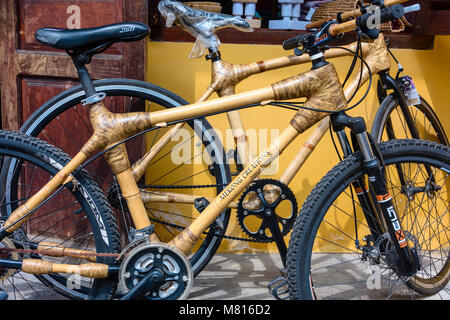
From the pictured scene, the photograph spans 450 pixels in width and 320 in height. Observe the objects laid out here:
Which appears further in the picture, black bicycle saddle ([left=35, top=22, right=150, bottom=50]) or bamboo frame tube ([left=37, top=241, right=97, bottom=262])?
bamboo frame tube ([left=37, top=241, right=97, bottom=262])

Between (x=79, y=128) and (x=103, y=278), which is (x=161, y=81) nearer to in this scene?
(x=79, y=128)

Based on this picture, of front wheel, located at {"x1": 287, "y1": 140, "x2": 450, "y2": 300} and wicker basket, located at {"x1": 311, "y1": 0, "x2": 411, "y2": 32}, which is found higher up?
wicker basket, located at {"x1": 311, "y1": 0, "x2": 411, "y2": 32}

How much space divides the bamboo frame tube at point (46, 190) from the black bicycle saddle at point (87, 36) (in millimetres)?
461

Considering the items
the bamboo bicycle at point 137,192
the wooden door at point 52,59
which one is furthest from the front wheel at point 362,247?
the wooden door at point 52,59

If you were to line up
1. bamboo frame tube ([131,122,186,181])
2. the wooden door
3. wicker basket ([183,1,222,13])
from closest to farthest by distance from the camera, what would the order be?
bamboo frame tube ([131,122,186,181])
the wooden door
wicker basket ([183,1,222,13])

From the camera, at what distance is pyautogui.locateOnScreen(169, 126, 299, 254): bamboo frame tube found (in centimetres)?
228

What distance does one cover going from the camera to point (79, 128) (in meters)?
3.19

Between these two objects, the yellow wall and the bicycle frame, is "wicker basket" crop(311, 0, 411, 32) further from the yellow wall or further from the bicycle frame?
the bicycle frame

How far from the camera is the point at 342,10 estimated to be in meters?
3.16

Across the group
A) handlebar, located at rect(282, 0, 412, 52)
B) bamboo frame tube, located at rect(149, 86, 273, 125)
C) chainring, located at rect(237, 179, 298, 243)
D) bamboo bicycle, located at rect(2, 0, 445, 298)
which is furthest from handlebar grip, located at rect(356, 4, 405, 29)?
chainring, located at rect(237, 179, 298, 243)

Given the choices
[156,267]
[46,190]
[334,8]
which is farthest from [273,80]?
[46,190]

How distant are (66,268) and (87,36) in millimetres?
1003

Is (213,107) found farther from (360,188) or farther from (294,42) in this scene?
(360,188)

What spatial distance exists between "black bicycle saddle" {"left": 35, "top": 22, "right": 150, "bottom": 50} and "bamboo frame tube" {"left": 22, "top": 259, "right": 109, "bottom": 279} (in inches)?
37.0
